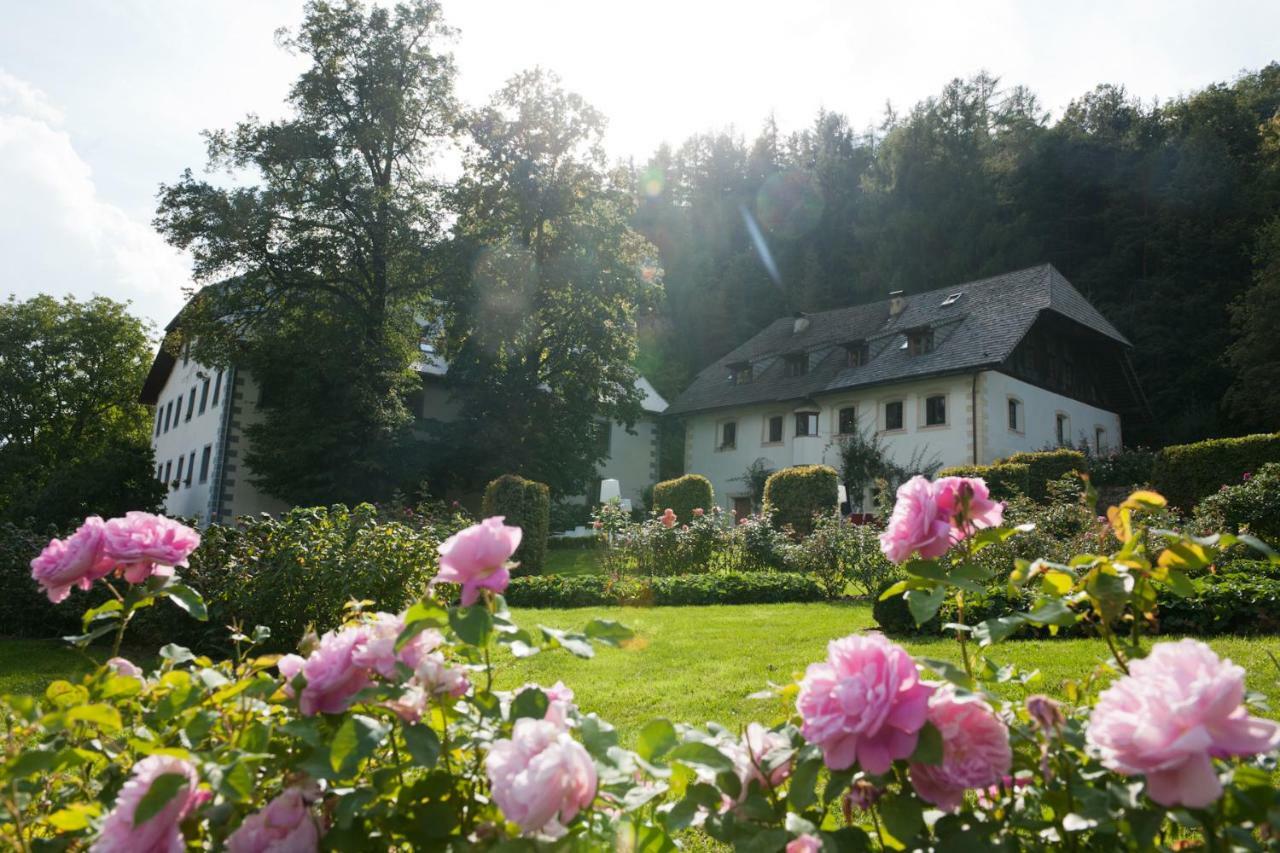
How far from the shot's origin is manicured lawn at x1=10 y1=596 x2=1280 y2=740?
5523 millimetres

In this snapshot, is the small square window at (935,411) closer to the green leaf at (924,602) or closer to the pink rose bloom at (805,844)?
the green leaf at (924,602)

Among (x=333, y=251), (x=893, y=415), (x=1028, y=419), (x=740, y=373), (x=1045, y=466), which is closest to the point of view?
(x=1045, y=466)

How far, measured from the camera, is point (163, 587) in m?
1.91

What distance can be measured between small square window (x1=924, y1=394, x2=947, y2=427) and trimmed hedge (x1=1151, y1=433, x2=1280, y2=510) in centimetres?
828

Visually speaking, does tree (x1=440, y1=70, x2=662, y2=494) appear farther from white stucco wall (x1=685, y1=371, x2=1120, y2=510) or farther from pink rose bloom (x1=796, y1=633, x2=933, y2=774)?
pink rose bloom (x1=796, y1=633, x2=933, y2=774)

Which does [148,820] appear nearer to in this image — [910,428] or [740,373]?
[910,428]

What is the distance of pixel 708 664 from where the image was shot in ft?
23.3

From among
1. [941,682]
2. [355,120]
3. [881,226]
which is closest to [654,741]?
[941,682]

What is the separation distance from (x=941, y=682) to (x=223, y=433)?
28618 mm

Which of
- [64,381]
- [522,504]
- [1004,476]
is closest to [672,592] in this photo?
[522,504]

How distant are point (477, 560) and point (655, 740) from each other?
412 mm

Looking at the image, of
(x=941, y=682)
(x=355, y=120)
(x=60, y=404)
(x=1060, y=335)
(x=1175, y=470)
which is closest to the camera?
(x=941, y=682)

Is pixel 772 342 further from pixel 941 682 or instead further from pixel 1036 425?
pixel 941 682

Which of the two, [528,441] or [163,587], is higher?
[528,441]
